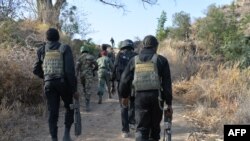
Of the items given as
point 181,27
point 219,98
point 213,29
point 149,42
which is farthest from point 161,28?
point 149,42

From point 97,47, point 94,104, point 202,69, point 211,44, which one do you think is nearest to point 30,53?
point 94,104

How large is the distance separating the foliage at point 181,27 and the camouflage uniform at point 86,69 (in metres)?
16.3

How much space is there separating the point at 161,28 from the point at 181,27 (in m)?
3.98

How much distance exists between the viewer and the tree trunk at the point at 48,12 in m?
22.6

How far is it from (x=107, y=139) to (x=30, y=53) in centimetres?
443

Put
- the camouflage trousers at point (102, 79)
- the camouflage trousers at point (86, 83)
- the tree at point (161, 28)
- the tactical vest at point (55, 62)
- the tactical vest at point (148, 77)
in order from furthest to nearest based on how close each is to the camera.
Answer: the tree at point (161, 28) → the camouflage trousers at point (102, 79) → the camouflage trousers at point (86, 83) → the tactical vest at point (55, 62) → the tactical vest at point (148, 77)

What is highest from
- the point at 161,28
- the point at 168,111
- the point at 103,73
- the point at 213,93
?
the point at 161,28

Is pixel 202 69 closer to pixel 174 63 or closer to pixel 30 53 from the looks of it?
pixel 174 63

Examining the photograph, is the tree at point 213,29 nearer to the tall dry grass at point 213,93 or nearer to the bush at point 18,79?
the tall dry grass at point 213,93

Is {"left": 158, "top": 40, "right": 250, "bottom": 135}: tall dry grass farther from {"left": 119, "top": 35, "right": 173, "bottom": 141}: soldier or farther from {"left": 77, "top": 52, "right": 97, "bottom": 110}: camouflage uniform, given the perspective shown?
{"left": 77, "top": 52, "right": 97, "bottom": 110}: camouflage uniform

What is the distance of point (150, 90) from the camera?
722 cm

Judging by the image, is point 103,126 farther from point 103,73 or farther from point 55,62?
point 103,73

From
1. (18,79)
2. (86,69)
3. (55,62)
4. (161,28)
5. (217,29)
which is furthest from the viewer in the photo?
(161,28)

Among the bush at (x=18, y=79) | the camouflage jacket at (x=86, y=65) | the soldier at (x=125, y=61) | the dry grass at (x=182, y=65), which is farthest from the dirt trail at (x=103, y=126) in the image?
the dry grass at (x=182, y=65)
